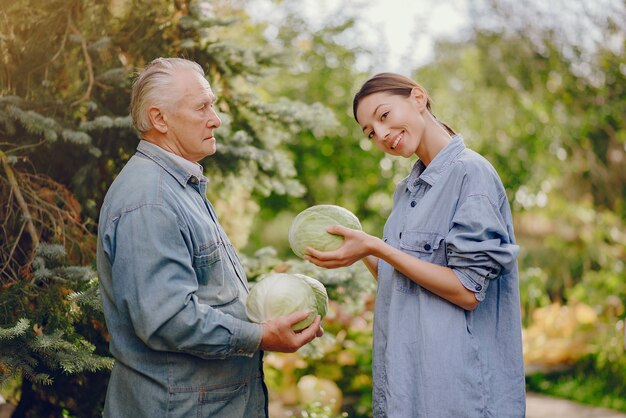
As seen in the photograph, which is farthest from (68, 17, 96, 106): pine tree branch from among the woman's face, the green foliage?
the woman's face

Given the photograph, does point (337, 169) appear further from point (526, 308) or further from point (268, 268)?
point (268, 268)

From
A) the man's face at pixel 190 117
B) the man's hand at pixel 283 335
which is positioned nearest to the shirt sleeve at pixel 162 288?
the man's hand at pixel 283 335

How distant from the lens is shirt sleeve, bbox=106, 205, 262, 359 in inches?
82.8

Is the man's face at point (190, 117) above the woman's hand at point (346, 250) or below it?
above

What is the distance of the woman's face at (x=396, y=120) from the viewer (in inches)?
102

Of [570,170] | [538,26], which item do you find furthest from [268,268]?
A: [538,26]

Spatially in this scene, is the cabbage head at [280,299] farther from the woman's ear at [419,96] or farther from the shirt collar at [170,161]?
the woman's ear at [419,96]

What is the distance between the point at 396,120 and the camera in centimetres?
258

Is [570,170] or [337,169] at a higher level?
[570,170]

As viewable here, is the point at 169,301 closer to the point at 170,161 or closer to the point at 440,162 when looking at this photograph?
the point at 170,161

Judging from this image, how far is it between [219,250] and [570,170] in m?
8.35

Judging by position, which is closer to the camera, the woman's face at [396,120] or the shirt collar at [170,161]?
the shirt collar at [170,161]

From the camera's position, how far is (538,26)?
11156 millimetres

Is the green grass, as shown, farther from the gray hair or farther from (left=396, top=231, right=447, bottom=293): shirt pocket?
the gray hair
